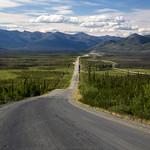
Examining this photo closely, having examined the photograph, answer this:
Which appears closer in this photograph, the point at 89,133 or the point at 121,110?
the point at 89,133

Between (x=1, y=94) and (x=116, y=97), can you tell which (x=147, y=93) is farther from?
(x=1, y=94)

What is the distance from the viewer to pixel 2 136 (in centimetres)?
1497

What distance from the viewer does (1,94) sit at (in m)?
61.2

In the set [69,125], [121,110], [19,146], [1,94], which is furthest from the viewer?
[1,94]

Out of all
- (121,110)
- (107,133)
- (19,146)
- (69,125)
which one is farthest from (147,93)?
(19,146)

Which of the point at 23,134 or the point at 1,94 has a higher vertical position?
the point at 23,134

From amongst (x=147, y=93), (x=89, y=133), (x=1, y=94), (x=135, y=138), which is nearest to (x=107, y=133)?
(x=89, y=133)

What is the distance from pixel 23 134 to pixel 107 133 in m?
3.04

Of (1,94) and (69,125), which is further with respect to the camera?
(1,94)

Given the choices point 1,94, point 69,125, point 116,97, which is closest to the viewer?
point 69,125

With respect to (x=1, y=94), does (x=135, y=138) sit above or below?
above

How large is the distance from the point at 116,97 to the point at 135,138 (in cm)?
1744

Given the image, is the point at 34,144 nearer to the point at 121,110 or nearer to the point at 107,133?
the point at 107,133

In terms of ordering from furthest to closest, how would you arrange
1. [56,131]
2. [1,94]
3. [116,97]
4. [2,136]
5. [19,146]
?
[1,94], [116,97], [56,131], [2,136], [19,146]
